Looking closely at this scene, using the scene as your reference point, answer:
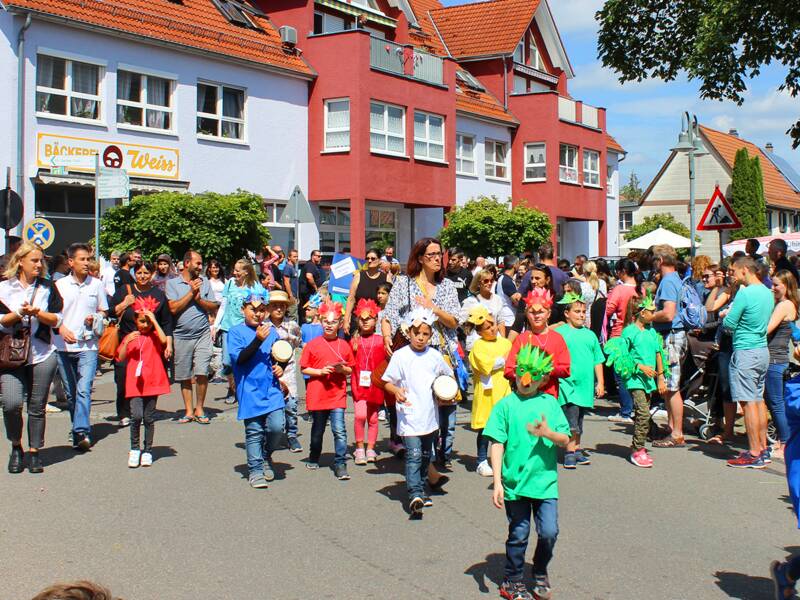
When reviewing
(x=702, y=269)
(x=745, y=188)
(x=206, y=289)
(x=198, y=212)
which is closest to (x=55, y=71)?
(x=198, y=212)

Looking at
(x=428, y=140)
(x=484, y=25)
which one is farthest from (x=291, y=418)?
(x=484, y=25)

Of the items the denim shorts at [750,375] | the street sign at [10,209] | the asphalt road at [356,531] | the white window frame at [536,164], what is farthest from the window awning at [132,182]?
the white window frame at [536,164]

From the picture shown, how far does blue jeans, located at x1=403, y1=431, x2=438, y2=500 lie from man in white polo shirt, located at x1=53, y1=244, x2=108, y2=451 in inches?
155

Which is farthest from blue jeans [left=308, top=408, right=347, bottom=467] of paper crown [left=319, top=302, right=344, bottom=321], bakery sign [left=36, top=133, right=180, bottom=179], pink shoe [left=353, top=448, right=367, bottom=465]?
bakery sign [left=36, top=133, right=180, bottom=179]

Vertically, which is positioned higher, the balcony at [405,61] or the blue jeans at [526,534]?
the balcony at [405,61]

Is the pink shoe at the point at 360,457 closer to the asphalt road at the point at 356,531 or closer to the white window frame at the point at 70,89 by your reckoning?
the asphalt road at the point at 356,531

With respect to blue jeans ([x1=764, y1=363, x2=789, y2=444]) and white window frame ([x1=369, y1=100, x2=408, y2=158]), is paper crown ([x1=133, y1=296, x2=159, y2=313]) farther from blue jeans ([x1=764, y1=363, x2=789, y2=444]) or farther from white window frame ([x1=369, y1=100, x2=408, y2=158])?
white window frame ([x1=369, y1=100, x2=408, y2=158])

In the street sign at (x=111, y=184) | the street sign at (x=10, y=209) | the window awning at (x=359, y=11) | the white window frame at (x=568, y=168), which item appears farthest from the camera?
the white window frame at (x=568, y=168)

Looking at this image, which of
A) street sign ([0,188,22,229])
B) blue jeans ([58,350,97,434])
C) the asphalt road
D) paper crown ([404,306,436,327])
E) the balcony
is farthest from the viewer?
the balcony

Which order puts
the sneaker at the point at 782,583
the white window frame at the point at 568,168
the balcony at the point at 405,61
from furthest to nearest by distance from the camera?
the white window frame at the point at 568,168, the balcony at the point at 405,61, the sneaker at the point at 782,583

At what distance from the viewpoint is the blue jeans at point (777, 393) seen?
918 centimetres

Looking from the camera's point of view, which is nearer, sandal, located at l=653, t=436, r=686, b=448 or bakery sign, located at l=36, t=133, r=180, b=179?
sandal, located at l=653, t=436, r=686, b=448

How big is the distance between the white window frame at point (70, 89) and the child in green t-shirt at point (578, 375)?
15.3 metres

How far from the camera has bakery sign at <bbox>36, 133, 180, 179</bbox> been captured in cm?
2055
